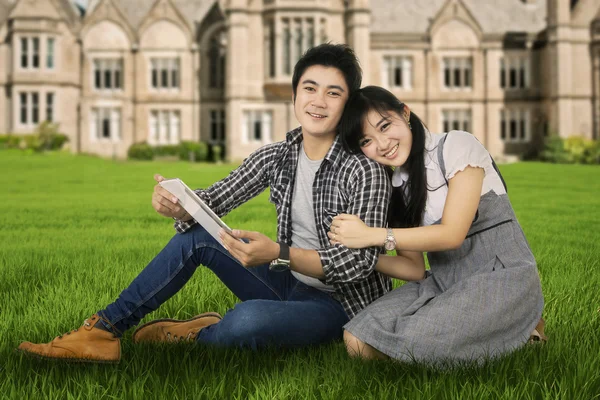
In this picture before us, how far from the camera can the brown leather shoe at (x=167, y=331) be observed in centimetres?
405

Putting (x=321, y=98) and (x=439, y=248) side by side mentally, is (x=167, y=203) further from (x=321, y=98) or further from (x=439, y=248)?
(x=439, y=248)

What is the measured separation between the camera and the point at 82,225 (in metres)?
10.2

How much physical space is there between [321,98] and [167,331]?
168 cm

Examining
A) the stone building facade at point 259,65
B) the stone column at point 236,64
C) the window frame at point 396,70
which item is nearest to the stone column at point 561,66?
the stone building facade at point 259,65

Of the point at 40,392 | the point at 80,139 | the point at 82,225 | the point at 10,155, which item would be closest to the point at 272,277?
the point at 40,392

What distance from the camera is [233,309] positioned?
3.79 m

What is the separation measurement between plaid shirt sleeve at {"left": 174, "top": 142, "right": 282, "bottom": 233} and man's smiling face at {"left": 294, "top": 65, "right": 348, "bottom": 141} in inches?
19.3

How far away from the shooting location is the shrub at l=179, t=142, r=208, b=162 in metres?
35.5

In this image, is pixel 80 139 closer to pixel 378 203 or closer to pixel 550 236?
pixel 550 236

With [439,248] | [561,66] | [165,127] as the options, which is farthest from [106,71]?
[439,248]

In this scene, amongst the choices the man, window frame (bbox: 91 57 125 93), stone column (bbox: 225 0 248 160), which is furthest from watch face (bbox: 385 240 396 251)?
window frame (bbox: 91 57 125 93)

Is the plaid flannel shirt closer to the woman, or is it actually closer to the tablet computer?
the woman

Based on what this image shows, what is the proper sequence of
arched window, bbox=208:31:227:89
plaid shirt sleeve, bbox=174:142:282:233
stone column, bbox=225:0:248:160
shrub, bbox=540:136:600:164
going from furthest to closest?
arched window, bbox=208:31:227:89
stone column, bbox=225:0:248:160
shrub, bbox=540:136:600:164
plaid shirt sleeve, bbox=174:142:282:233

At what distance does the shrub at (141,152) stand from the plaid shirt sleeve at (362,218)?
32753 mm
